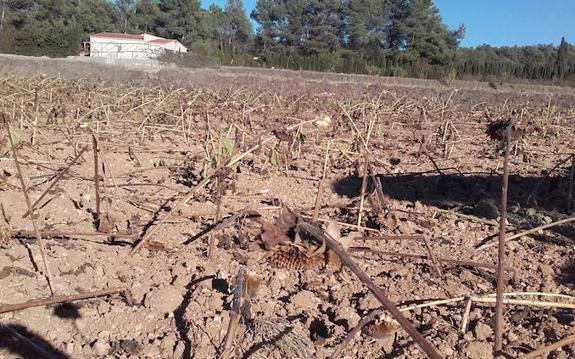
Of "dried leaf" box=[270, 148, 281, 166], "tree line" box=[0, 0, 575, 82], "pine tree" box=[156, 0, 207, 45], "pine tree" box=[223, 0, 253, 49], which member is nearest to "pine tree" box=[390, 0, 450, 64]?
"tree line" box=[0, 0, 575, 82]

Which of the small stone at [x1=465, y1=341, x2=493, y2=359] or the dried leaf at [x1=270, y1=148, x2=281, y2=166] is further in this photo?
the dried leaf at [x1=270, y1=148, x2=281, y2=166]

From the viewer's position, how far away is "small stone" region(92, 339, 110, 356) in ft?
4.71

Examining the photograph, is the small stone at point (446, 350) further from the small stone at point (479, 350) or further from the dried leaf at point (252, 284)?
the dried leaf at point (252, 284)

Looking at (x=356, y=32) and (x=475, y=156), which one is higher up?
(x=356, y=32)

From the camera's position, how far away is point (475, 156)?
→ 4.63 metres

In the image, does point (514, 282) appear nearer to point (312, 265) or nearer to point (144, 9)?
point (312, 265)

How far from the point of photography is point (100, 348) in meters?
1.45

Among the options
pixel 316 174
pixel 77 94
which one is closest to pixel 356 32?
pixel 77 94

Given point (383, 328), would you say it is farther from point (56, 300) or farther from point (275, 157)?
point (275, 157)

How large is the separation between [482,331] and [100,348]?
0.98 metres

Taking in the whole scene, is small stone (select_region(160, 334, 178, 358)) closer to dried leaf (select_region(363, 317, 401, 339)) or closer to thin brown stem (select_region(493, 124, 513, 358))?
dried leaf (select_region(363, 317, 401, 339))

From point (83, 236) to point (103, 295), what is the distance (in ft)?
1.77

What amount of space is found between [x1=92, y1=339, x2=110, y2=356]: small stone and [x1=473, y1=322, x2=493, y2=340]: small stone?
3.12ft

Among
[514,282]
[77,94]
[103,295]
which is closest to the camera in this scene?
[103,295]
